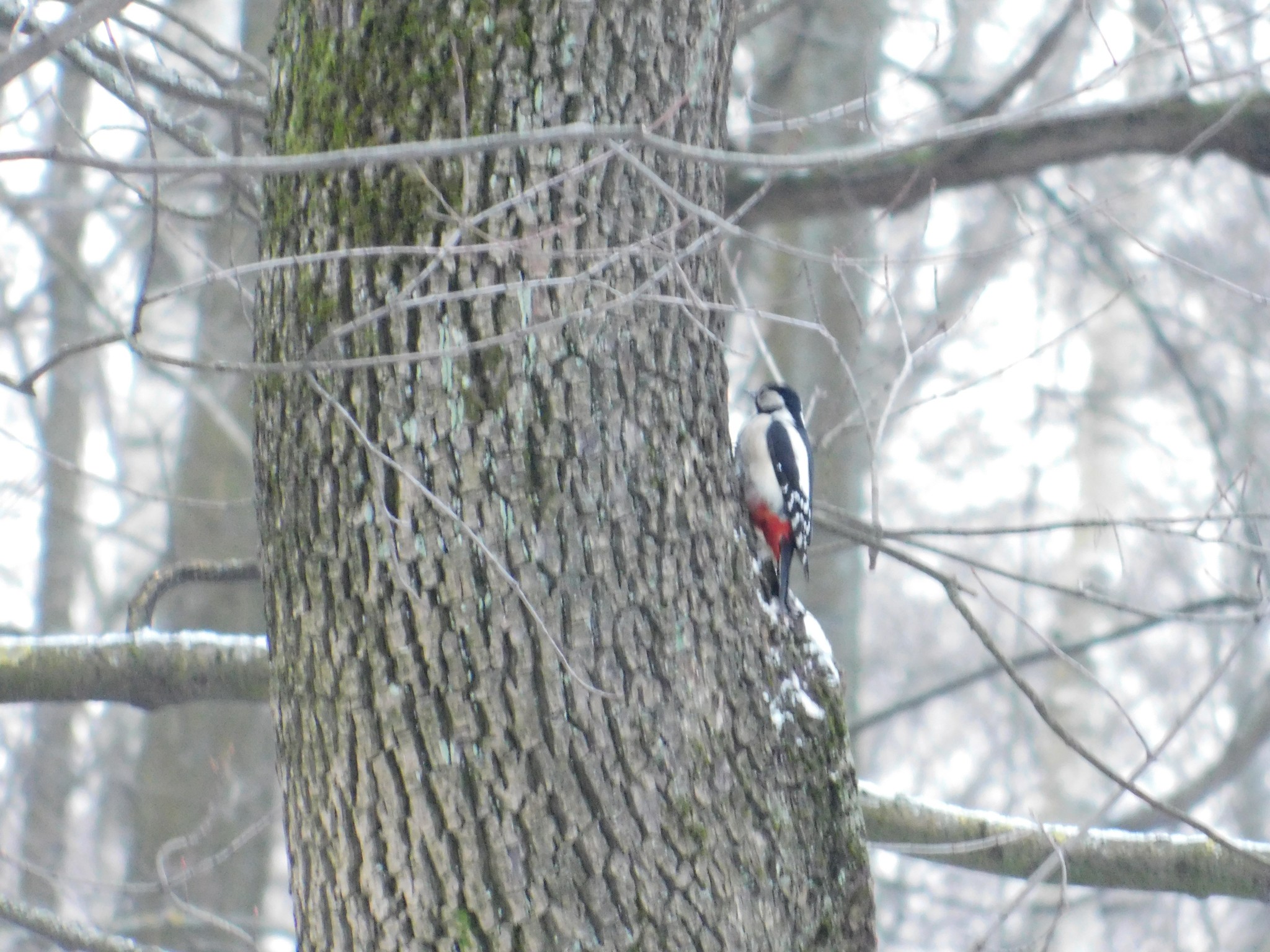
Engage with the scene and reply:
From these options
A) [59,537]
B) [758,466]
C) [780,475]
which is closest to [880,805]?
[780,475]

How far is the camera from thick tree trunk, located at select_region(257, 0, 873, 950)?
6.81ft

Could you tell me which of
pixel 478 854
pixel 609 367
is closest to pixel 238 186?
pixel 609 367

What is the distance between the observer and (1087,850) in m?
3.17

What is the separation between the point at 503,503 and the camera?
2.13 meters

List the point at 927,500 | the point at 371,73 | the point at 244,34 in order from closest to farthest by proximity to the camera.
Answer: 1. the point at 371,73
2. the point at 244,34
3. the point at 927,500

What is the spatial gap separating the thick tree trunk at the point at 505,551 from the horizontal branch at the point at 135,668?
39.5 inches

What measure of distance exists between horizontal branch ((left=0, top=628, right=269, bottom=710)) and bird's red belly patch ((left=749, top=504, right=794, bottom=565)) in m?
1.33

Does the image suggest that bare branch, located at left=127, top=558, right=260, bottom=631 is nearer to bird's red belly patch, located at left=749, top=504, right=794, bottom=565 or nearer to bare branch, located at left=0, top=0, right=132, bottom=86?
bird's red belly patch, located at left=749, top=504, right=794, bottom=565

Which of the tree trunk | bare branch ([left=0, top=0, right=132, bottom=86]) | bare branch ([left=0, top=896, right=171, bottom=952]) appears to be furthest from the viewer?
the tree trunk

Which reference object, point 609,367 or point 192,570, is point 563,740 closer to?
point 609,367

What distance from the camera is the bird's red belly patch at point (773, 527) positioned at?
342 cm

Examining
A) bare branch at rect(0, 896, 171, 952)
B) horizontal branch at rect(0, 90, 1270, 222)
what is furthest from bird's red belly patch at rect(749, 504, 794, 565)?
bare branch at rect(0, 896, 171, 952)

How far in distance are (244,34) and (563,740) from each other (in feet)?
17.7

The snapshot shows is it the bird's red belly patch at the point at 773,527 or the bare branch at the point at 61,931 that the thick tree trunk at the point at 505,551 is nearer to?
the bare branch at the point at 61,931
